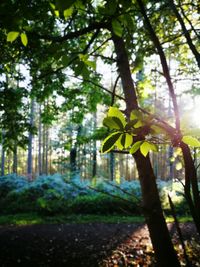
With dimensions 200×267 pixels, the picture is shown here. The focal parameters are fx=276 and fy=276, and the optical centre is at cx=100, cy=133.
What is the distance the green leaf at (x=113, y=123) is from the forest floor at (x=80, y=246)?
4.12 metres

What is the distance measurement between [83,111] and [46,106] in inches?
31.2

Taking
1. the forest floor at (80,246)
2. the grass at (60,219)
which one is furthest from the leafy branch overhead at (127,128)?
the grass at (60,219)

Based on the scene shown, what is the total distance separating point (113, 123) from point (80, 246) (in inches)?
213

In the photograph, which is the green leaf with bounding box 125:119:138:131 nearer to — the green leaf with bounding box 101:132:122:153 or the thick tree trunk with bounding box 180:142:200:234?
the green leaf with bounding box 101:132:122:153

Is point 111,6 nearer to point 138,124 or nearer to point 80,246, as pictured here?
point 138,124

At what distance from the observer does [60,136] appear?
75.9 ft

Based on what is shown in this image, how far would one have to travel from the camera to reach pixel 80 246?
216 inches

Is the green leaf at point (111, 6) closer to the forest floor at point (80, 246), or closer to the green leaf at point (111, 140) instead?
the green leaf at point (111, 140)

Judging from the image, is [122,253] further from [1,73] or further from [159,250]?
[1,73]

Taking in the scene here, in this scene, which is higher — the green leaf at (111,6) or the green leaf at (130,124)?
the green leaf at (111,6)

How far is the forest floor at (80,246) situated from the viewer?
4551 mm

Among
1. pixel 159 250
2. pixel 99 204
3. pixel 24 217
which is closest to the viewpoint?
pixel 159 250

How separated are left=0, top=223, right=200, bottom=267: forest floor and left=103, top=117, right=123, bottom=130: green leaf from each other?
13.5ft

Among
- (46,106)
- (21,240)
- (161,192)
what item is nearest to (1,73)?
(46,106)
